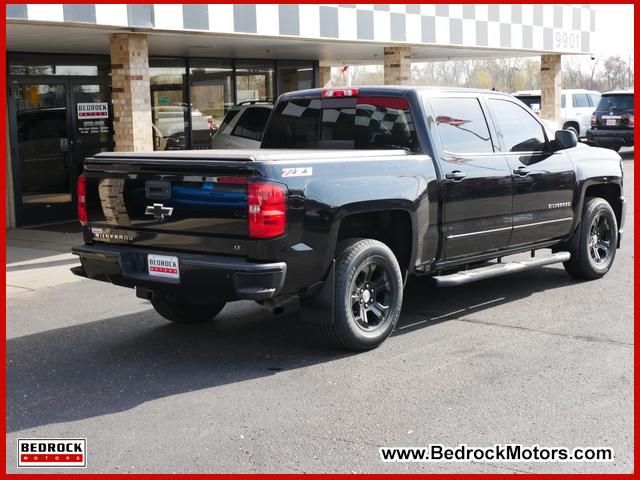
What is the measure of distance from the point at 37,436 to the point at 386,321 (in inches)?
104

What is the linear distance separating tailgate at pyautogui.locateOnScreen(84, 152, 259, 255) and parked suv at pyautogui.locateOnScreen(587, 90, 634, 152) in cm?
2044

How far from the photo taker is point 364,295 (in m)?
6.38

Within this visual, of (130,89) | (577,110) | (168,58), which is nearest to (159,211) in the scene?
(130,89)

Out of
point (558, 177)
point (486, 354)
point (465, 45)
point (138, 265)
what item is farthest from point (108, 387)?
point (465, 45)

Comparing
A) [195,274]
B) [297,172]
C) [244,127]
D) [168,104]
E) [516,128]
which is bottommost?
[195,274]

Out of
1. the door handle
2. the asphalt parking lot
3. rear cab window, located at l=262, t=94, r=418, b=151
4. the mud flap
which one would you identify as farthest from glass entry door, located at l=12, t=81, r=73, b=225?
the mud flap

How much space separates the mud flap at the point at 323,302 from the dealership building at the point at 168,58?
17.5 feet

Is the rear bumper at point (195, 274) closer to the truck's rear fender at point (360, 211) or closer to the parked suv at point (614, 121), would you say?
the truck's rear fender at point (360, 211)

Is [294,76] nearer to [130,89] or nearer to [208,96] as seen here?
[208,96]

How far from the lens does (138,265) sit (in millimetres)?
6172

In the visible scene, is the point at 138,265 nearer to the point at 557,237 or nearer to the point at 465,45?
the point at 557,237

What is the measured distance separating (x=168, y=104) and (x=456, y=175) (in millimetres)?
9941

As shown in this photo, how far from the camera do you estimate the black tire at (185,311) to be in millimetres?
7113

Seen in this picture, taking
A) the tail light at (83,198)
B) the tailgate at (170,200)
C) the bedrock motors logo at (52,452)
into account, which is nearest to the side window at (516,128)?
the tailgate at (170,200)
